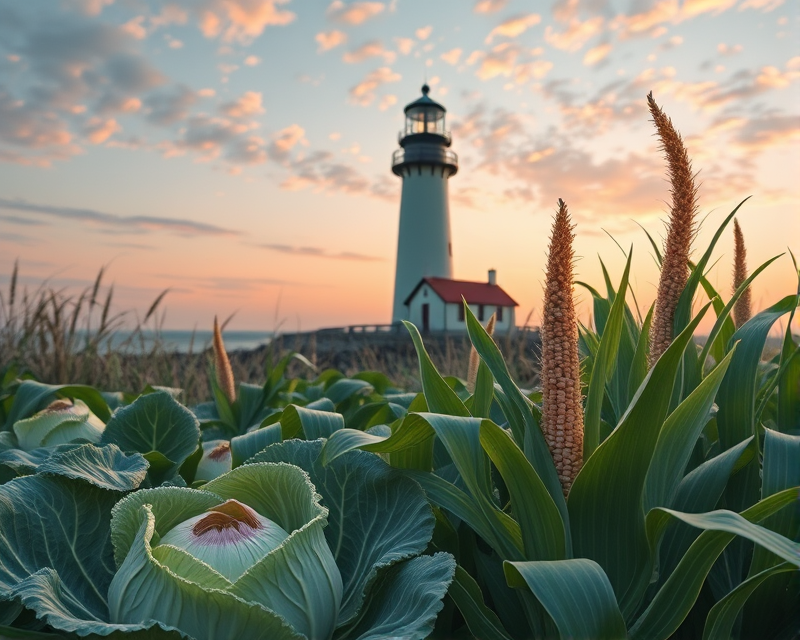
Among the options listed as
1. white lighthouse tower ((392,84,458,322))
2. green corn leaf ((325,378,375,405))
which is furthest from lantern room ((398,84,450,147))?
green corn leaf ((325,378,375,405))

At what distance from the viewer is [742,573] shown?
4.03 feet

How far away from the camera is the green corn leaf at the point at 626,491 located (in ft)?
3.15

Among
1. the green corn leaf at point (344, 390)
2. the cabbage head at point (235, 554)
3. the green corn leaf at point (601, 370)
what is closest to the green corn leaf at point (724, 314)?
the green corn leaf at point (601, 370)

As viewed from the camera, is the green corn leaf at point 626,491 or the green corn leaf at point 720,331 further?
the green corn leaf at point 720,331

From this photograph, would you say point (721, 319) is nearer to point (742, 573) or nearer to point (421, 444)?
point (742, 573)

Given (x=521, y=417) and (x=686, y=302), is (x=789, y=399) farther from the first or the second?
(x=521, y=417)

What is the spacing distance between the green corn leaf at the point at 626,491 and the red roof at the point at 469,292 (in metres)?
28.4

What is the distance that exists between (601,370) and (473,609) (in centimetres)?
48

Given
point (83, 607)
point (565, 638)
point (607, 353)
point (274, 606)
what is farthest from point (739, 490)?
point (83, 607)

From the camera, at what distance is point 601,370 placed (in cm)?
111

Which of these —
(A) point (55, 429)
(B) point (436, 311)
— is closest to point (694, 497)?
(A) point (55, 429)

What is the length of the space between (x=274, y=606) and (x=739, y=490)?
3.18ft

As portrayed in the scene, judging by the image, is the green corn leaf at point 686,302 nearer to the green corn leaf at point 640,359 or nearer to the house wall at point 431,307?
the green corn leaf at point 640,359

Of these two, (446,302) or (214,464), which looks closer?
(214,464)
